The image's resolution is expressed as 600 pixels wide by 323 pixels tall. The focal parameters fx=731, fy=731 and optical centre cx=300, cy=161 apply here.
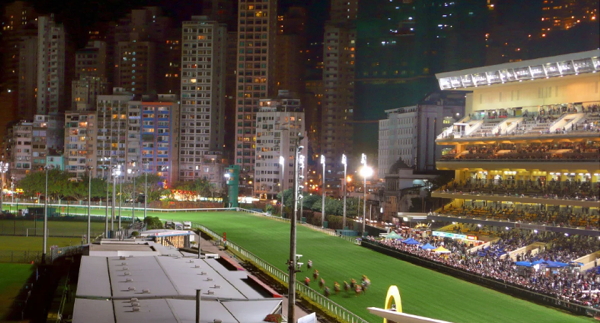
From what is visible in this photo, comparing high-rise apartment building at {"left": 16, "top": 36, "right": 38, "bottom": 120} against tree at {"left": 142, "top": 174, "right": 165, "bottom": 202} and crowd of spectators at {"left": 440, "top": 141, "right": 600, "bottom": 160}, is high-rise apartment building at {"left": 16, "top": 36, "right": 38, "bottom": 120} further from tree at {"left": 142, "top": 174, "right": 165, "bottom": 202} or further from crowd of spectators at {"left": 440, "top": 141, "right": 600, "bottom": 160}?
crowd of spectators at {"left": 440, "top": 141, "right": 600, "bottom": 160}

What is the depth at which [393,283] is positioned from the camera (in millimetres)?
37750

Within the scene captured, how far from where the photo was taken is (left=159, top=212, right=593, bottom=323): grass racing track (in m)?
30.7

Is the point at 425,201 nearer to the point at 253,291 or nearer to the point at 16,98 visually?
the point at 253,291

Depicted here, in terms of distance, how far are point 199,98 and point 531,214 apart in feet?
343

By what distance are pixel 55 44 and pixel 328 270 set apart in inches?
5764

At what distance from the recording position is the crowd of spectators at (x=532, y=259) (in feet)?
111

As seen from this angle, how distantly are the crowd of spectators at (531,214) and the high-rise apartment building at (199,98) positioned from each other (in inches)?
3523

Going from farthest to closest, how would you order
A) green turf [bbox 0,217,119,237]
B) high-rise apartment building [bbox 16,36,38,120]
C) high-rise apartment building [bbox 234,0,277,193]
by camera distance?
high-rise apartment building [bbox 16,36,38,120] → high-rise apartment building [bbox 234,0,277,193] → green turf [bbox 0,217,119,237]

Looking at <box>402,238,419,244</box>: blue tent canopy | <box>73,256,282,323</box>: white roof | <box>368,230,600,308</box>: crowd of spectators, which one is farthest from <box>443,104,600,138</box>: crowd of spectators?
<box>73,256,282,323</box>: white roof

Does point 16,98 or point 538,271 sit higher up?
point 16,98

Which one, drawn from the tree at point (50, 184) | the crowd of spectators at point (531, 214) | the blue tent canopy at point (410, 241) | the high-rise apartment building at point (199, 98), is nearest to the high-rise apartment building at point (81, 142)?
the high-rise apartment building at point (199, 98)

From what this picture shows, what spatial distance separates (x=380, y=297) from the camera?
3400 cm

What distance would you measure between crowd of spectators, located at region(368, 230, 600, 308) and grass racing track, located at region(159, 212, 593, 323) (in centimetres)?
122

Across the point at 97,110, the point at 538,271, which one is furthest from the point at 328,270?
the point at 97,110
